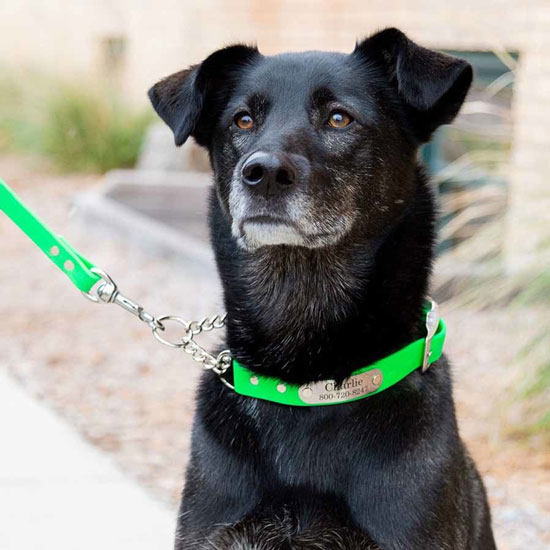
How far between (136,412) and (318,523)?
8.46 ft

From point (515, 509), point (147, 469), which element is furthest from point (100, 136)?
point (515, 509)

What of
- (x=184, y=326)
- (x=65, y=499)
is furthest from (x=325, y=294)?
(x=65, y=499)

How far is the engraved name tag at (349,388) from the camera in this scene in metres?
2.38

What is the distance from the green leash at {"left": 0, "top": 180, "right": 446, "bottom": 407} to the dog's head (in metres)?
0.32

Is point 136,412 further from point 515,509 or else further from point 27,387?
point 515,509

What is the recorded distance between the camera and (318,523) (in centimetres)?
226

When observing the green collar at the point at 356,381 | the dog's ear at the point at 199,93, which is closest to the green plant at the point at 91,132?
the dog's ear at the point at 199,93

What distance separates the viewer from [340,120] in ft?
8.21

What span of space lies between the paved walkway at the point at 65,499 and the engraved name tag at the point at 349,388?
4.28ft

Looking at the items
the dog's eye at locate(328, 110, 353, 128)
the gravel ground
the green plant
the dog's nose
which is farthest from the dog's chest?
the green plant

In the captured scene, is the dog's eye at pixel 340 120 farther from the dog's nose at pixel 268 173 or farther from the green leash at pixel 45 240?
the green leash at pixel 45 240

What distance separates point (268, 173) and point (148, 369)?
3.14 meters

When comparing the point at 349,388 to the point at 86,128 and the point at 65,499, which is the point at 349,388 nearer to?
the point at 65,499

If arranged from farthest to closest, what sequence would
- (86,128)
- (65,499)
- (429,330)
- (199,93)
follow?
(86,128) → (65,499) → (199,93) → (429,330)
